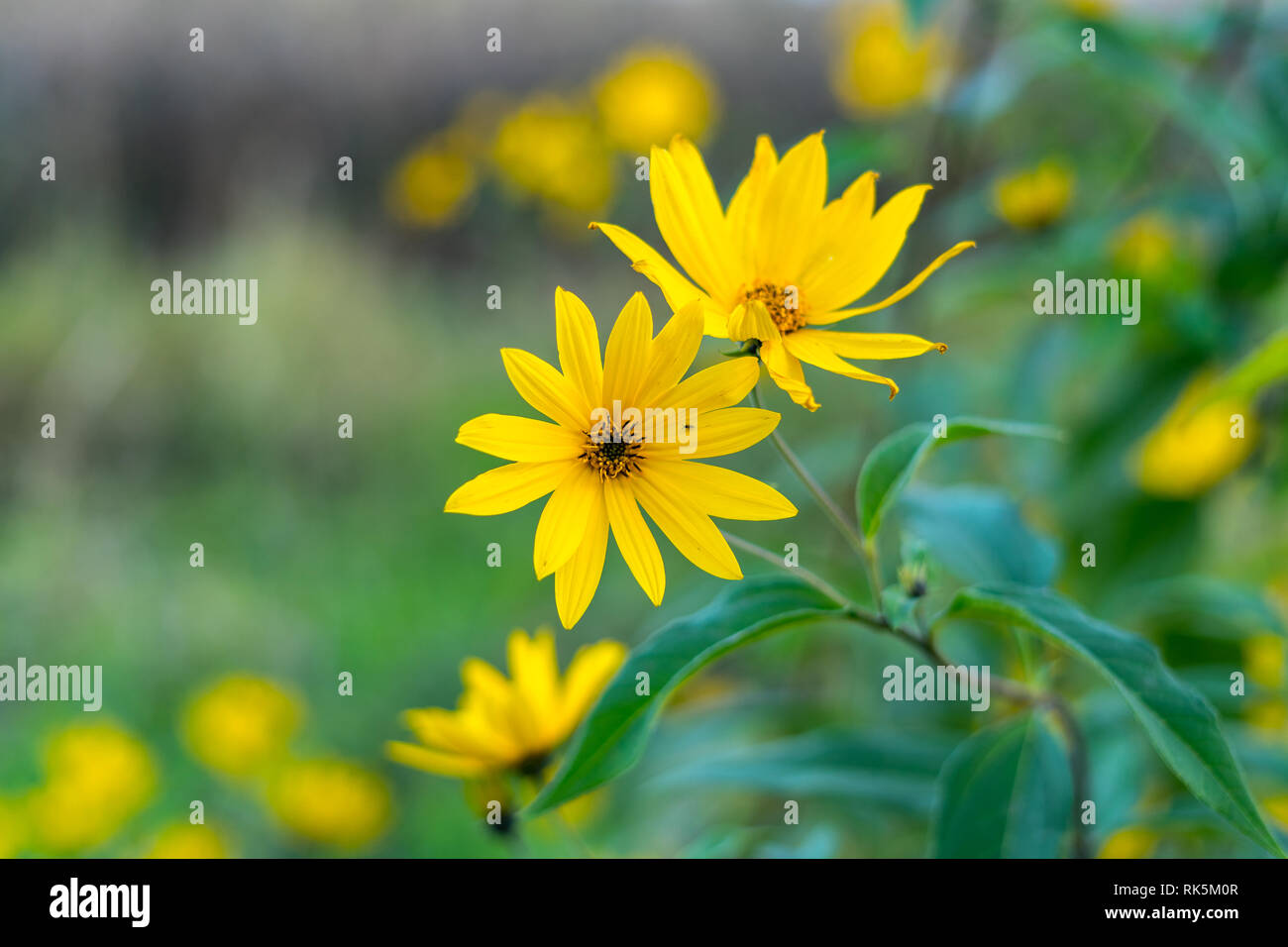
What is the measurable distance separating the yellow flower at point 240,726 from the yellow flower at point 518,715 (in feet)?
2.50

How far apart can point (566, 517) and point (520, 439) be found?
34 mm

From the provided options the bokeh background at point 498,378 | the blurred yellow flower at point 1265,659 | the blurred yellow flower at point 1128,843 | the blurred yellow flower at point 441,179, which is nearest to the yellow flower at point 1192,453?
the bokeh background at point 498,378

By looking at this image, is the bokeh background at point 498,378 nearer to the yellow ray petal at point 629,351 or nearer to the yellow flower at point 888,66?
the yellow flower at point 888,66

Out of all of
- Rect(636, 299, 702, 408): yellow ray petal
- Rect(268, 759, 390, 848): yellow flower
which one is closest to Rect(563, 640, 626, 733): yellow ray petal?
Rect(636, 299, 702, 408): yellow ray petal

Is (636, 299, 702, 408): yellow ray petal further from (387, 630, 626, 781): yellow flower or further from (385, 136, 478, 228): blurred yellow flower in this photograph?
(385, 136, 478, 228): blurred yellow flower

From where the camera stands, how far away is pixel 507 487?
36cm

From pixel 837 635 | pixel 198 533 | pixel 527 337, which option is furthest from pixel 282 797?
pixel 527 337

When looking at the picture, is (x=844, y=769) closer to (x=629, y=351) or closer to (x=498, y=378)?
(x=629, y=351)

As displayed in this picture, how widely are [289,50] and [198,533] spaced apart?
229 centimetres

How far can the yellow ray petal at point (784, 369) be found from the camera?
0.33 m

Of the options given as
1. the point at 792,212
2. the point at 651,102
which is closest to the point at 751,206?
the point at 792,212

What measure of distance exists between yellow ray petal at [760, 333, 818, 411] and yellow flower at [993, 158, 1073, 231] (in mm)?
540

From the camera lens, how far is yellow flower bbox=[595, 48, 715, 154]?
1.51 m

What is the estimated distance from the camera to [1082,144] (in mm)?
1282
